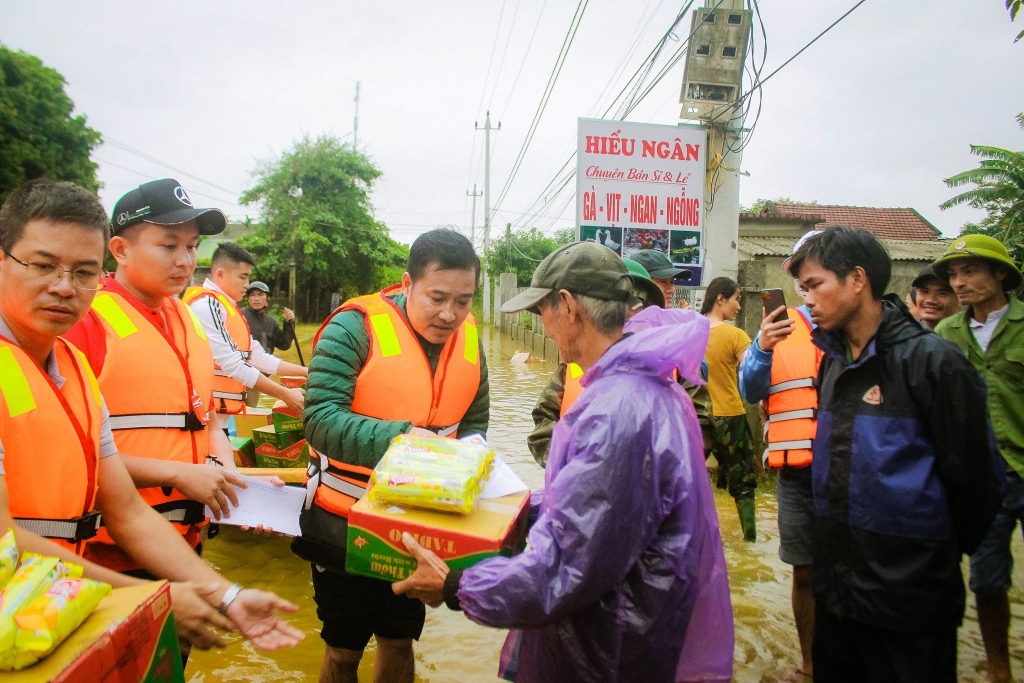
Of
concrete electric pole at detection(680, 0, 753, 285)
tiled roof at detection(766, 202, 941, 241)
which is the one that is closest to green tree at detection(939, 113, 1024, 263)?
tiled roof at detection(766, 202, 941, 241)

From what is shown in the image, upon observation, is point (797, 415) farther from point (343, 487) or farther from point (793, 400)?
point (343, 487)

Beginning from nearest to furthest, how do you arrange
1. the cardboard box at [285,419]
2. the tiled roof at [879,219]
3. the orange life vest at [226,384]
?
the cardboard box at [285,419], the orange life vest at [226,384], the tiled roof at [879,219]

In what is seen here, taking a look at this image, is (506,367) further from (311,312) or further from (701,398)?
(311,312)

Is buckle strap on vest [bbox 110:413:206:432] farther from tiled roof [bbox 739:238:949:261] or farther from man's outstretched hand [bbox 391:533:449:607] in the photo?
tiled roof [bbox 739:238:949:261]

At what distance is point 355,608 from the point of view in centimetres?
247

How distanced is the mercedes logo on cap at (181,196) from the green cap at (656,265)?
8.52 ft

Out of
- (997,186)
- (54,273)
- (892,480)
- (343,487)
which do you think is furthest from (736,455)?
(997,186)

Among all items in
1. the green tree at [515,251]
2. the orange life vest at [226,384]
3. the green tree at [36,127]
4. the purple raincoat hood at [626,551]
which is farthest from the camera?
the green tree at [515,251]

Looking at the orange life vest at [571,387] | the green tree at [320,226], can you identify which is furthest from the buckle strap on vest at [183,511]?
the green tree at [320,226]

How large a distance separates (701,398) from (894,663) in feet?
5.88

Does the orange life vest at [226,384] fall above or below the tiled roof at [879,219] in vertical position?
below

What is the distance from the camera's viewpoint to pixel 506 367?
52.7 feet

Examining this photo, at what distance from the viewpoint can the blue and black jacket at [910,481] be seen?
6.59ft

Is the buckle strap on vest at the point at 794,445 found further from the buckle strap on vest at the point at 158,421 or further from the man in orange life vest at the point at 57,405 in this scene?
the buckle strap on vest at the point at 158,421
